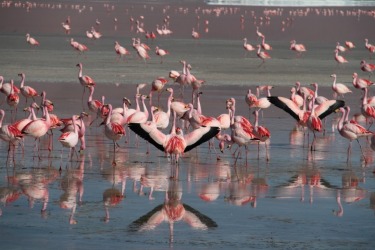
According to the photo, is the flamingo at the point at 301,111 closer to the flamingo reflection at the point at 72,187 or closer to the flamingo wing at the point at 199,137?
the flamingo wing at the point at 199,137

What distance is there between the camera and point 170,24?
51.7 m

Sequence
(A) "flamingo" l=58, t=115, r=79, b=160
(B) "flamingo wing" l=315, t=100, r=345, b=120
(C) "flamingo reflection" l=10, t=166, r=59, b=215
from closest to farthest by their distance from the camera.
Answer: (C) "flamingo reflection" l=10, t=166, r=59, b=215 → (A) "flamingo" l=58, t=115, r=79, b=160 → (B) "flamingo wing" l=315, t=100, r=345, b=120

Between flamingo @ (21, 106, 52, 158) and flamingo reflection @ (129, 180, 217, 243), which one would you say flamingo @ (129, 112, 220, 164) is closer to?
flamingo reflection @ (129, 180, 217, 243)

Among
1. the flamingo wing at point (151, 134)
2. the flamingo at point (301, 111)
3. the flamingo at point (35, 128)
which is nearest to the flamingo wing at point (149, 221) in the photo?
the flamingo wing at point (151, 134)

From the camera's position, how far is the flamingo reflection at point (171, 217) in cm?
914

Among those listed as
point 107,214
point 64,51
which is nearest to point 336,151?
point 107,214

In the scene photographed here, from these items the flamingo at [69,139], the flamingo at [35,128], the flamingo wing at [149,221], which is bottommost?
the flamingo wing at [149,221]

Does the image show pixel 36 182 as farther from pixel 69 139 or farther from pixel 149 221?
pixel 149 221

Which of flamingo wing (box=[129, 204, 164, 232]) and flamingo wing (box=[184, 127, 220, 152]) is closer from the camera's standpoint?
flamingo wing (box=[129, 204, 164, 232])

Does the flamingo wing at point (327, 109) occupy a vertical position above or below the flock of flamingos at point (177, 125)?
above

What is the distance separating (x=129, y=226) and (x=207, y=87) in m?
13.9

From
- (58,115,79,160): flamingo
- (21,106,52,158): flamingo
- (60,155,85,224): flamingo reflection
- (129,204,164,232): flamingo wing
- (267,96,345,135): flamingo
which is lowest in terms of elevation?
(129,204,164,232): flamingo wing

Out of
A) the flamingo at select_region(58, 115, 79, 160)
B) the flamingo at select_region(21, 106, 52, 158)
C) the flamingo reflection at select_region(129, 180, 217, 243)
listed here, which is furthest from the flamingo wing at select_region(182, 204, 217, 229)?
the flamingo at select_region(21, 106, 52, 158)

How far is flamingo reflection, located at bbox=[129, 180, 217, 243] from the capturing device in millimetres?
9141
